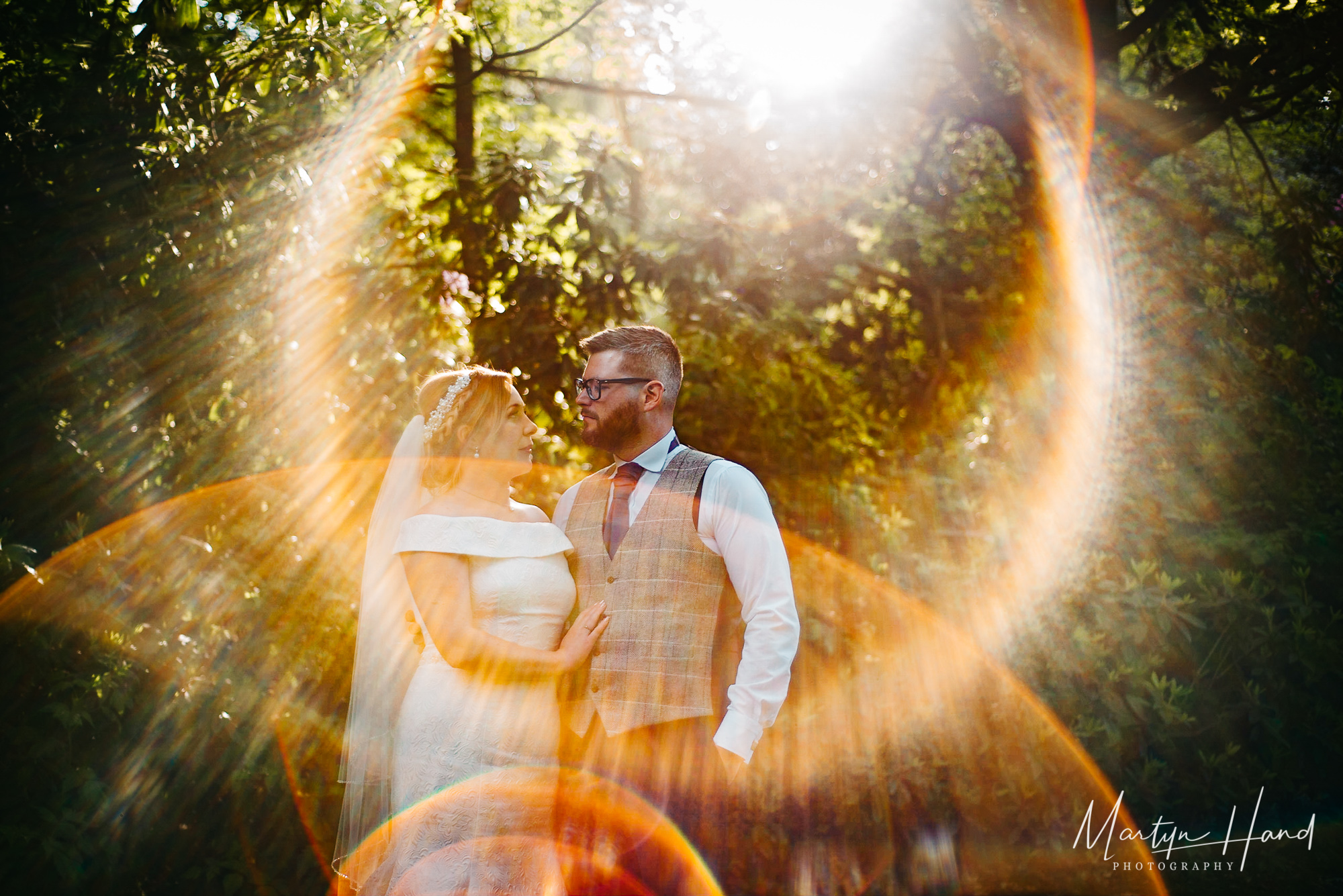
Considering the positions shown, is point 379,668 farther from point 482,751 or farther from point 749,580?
point 749,580

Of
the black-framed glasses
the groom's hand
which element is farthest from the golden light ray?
the groom's hand

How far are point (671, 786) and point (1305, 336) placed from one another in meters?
5.78

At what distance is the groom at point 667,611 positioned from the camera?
2.62 metres

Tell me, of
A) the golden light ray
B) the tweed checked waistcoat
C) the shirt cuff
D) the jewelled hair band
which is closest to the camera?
the shirt cuff

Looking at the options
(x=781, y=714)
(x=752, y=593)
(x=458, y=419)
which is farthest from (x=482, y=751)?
(x=781, y=714)

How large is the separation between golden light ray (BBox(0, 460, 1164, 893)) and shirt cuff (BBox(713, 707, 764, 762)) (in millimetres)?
2096

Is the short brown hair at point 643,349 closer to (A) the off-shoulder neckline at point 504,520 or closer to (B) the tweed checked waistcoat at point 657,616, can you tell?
(B) the tweed checked waistcoat at point 657,616

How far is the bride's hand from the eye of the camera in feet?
8.71

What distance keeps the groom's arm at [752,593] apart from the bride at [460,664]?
0.46 meters

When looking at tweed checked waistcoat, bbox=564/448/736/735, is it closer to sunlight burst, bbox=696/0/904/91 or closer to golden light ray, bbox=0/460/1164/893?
golden light ray, bbox=0/460/1164/893

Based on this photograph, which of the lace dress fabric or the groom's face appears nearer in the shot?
the lace dress fabric

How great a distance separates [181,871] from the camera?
3.94 m

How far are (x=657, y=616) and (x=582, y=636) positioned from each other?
25 cm

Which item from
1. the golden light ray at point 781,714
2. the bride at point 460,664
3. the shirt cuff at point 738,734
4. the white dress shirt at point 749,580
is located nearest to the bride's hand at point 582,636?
the bride at point 460,664
